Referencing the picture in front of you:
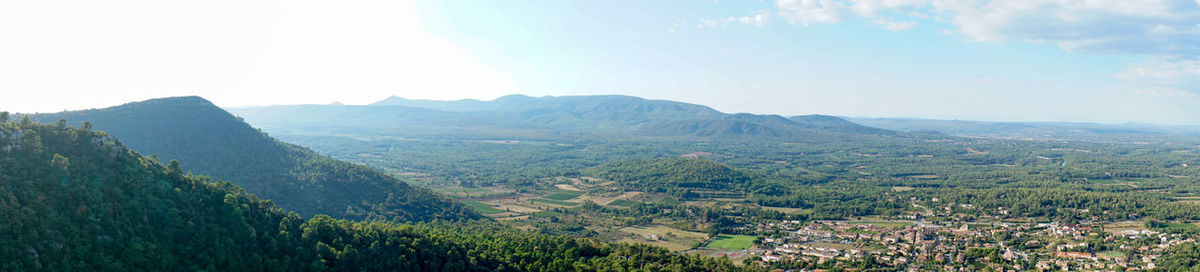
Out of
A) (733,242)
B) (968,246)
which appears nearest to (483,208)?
(733,242)

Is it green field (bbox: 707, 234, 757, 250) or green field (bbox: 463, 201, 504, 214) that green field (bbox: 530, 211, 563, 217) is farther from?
green field (bbox: 707, 234, 757, 250)

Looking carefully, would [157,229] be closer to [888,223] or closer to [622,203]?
[622,203]

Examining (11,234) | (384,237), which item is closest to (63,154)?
(11,234)

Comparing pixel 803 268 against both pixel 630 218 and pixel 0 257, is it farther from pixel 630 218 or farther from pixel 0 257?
pixel 0 257

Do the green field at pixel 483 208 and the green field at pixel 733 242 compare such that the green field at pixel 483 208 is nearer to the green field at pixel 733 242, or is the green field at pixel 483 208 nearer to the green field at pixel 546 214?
the green field at pixel 546 214

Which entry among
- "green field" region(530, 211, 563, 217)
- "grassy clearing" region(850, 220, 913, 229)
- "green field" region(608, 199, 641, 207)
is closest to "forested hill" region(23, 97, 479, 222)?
"green field" region(530, 211, 563, 217)

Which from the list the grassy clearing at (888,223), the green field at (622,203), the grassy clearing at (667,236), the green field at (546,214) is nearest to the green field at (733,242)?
the grassy clearing at (667,236)
